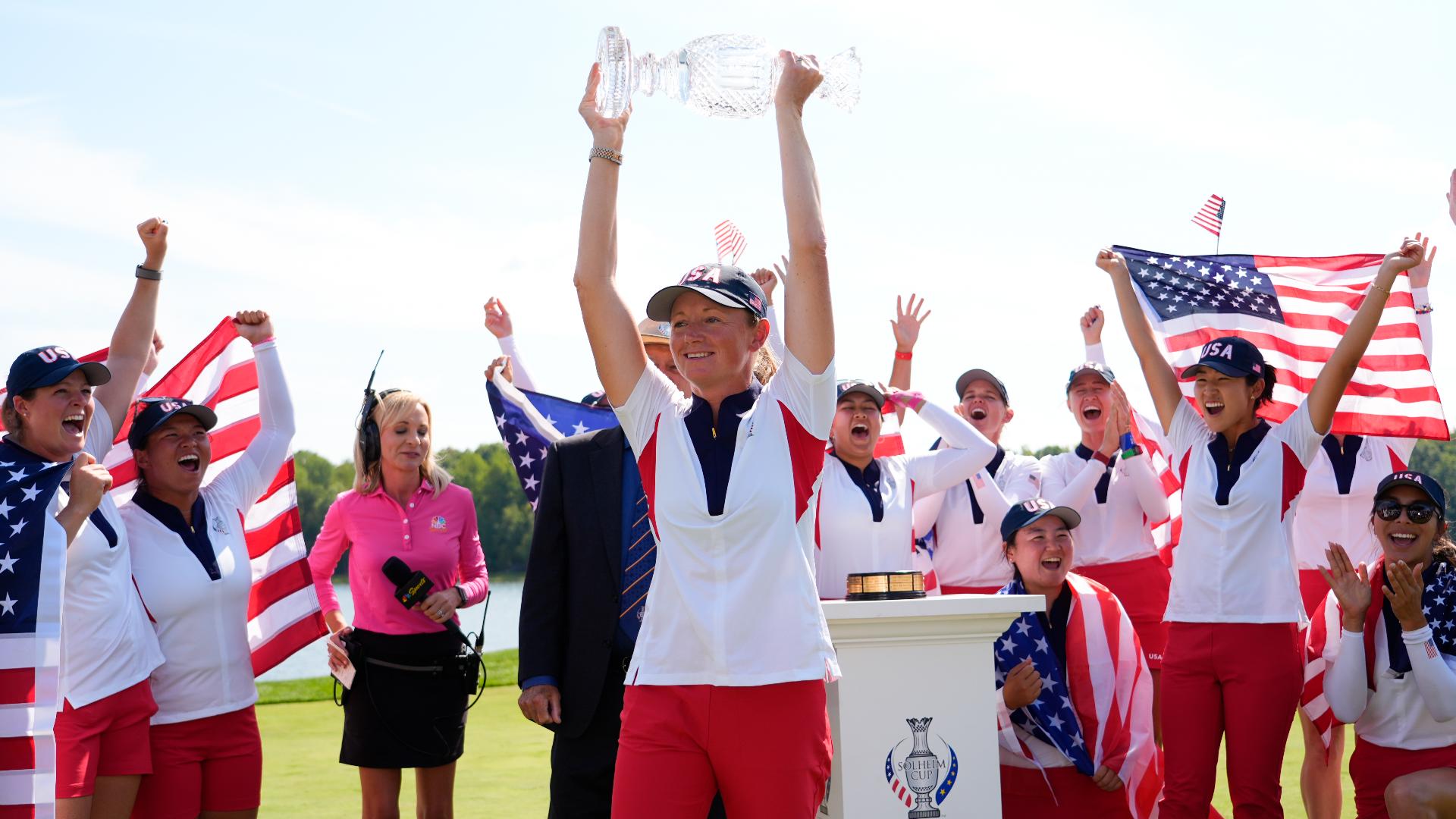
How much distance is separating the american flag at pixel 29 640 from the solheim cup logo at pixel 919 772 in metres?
2.62

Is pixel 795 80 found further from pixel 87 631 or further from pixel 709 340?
pixel 87 631

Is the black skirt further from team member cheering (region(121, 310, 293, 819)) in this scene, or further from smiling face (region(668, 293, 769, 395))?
smiling face (region(668, 293, 769, 395))

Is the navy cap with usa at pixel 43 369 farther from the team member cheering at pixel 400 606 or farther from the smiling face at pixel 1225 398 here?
the smiling face at pixel 1225 398

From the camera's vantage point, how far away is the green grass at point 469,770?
7.06 metres

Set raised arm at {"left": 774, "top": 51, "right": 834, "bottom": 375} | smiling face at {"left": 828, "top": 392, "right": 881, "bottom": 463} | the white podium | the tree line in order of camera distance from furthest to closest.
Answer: the tree line → smiling face at {"left": 828, "top": 392, "right": 881, "bottom": 463} → the white podium → raised arm at {"left": 774, "top": 51, "right": 834, "bottom": 375}

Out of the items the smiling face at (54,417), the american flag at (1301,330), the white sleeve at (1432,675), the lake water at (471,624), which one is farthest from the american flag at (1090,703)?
the lake water at (471,624)

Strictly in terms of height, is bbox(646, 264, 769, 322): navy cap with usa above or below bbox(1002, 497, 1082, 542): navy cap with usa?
above

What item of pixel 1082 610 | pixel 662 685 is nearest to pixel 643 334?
pixel 662 685

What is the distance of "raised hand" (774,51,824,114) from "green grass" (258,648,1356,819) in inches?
186

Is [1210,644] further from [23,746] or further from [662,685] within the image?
[23,746]

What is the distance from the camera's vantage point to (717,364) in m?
3.18

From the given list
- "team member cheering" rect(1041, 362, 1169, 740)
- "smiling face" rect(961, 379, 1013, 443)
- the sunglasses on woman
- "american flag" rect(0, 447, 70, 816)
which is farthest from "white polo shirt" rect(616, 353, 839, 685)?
"smiling face" rect(961, 379, 1013, 443)

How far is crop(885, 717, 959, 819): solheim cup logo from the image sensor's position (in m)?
4.23

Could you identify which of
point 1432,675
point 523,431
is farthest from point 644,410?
point 1432,675
